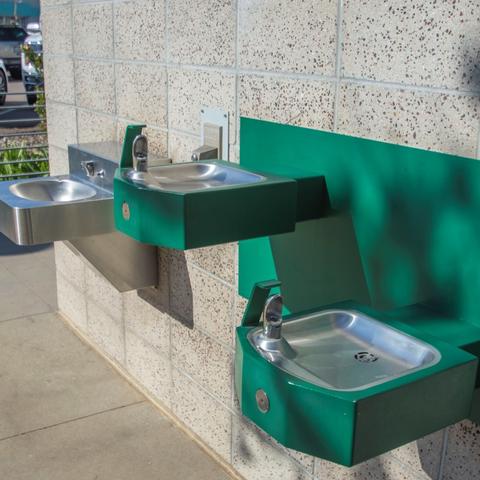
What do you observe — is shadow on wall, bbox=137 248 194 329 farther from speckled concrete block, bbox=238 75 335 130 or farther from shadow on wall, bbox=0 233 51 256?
shadow on wall, bbox=0 233 51 256

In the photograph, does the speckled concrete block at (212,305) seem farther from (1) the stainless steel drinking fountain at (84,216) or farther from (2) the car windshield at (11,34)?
(2) the car windshield at (11,34)

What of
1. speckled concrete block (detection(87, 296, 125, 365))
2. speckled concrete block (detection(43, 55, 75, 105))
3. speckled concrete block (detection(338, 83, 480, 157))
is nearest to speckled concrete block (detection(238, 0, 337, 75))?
speckled concrete block (detection(338, 83, 480, 157))

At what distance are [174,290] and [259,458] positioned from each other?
85 cm

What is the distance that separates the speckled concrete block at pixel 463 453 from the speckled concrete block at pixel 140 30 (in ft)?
6.31

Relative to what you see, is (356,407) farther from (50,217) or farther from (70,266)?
(70,266)

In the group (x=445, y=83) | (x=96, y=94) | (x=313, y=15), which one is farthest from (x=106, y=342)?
(x=445, y=83)

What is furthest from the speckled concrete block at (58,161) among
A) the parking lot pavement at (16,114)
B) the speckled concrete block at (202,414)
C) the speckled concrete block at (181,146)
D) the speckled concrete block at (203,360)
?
the parking lot pavement at (16,114)

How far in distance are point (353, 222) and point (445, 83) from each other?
537mm

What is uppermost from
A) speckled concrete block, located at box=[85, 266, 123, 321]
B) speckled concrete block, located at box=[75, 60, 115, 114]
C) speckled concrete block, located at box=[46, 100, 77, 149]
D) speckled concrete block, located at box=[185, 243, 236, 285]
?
speckled concrete block, located at box=[75, 60, 115, 114]

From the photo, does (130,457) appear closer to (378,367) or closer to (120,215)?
(120,215)

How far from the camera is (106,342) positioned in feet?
13.7

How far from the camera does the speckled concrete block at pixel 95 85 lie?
3.67 meters

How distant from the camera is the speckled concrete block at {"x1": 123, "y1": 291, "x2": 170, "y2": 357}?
3.51 m

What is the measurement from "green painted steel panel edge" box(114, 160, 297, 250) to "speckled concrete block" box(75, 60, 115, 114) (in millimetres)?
Result: 1527
